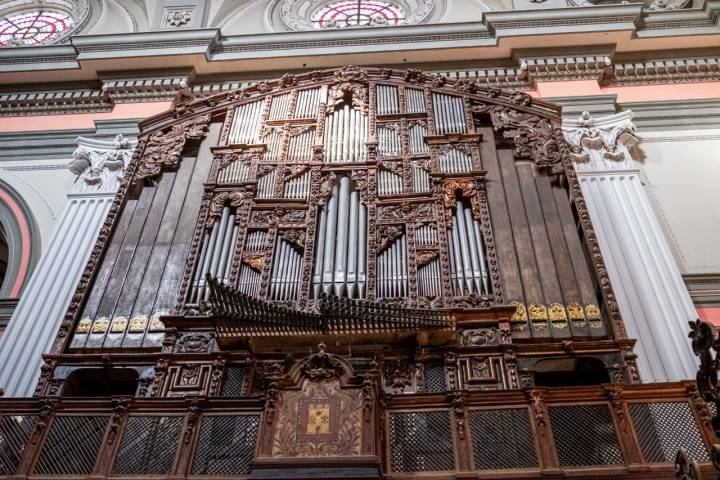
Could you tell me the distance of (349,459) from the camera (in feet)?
16.5

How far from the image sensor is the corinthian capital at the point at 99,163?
9820mm

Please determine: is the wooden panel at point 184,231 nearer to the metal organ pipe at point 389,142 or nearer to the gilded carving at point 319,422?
the metal organ pipe at point 389,142

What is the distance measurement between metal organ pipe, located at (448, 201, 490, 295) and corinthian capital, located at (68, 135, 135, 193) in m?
4.86

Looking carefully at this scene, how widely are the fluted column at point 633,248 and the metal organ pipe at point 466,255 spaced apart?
1615mm

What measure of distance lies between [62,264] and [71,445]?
3668 mm

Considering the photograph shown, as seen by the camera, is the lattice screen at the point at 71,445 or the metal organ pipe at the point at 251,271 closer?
the lattice screen at the point at 71,445

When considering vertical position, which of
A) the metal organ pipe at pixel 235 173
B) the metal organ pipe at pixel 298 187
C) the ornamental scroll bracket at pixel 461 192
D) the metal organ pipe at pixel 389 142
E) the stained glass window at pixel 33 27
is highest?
the stained glass window at pixel 33 27

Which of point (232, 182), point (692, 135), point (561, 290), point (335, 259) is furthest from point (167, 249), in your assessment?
point (692, 135)

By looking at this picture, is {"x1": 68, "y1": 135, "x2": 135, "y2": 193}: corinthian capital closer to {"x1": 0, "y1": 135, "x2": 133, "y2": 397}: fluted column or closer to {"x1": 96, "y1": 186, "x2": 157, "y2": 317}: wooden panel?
{"x1": 0, "y1": 135, "x2": 133, "y2": 397}: fluted column

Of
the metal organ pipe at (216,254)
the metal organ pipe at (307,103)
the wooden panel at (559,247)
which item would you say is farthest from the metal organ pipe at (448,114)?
the metal organ pipe at (216,254)

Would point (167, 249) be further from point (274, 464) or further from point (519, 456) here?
point (519, 456)

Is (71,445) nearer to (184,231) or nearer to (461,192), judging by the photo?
(184,231)

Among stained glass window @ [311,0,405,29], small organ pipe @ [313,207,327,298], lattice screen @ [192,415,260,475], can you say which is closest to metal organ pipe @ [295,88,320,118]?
small organ pipe @ [313,207,327,298]

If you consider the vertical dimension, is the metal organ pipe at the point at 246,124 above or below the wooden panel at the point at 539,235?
above
